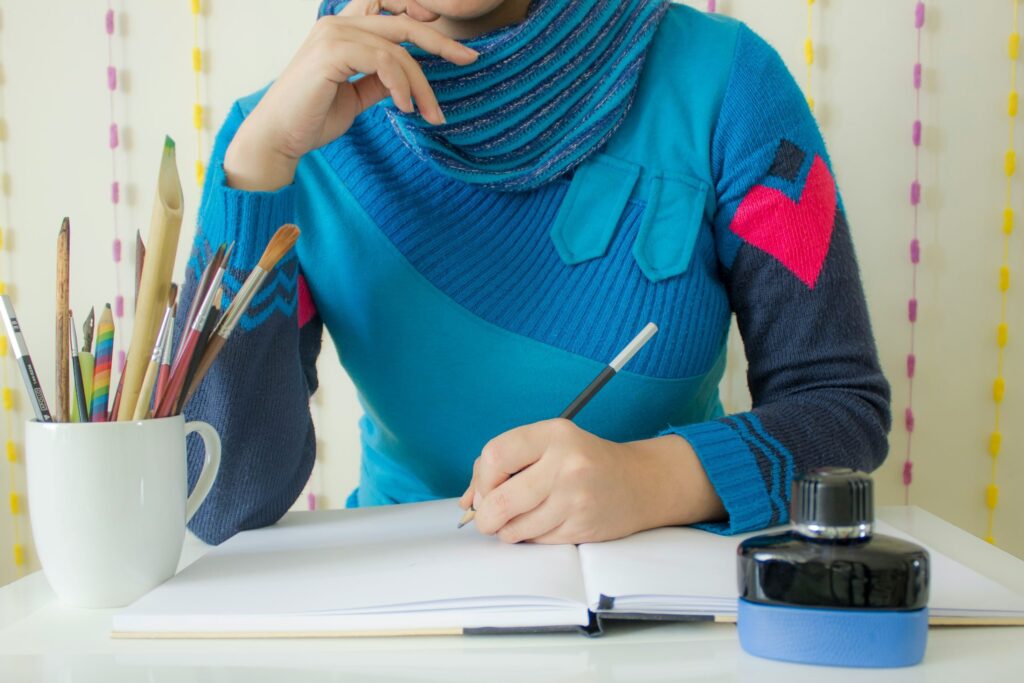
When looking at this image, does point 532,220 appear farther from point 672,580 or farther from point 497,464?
point 672,580

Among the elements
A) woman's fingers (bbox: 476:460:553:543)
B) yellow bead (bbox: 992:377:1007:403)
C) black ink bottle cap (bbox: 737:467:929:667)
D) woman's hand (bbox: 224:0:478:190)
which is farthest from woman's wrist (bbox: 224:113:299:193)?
yellow bead (bbox: 992:377:1007:403)

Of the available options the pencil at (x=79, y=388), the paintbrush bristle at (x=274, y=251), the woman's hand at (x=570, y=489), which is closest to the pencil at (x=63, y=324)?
the pencil at (x=79, y=388)

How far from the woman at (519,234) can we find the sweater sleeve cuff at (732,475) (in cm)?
8

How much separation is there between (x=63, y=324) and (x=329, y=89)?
0.91 feet

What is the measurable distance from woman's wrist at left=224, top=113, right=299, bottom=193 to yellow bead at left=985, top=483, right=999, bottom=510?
1.09 metres

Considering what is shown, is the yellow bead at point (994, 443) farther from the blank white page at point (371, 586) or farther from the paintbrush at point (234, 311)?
the paintbrush at point (234, 311)

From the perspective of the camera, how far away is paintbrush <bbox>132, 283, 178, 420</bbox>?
0.60 meters

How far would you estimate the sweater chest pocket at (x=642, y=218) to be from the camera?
881 millimetres

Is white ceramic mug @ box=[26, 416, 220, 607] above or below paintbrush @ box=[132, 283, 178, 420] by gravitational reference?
below

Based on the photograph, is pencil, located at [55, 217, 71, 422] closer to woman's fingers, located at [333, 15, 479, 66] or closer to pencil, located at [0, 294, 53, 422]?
pencil, located at [0, 294, 53, 422]

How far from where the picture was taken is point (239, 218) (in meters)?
0.79

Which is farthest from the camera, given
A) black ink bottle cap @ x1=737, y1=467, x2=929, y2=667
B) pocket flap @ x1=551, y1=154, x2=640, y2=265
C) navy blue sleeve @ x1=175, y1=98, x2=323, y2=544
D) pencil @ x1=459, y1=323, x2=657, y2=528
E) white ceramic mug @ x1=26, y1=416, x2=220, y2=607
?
pocket flap @ x1=551, y1=154, x2=640, y2=265

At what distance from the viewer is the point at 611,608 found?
51 centimetres

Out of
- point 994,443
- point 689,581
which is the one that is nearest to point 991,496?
point 994,443
